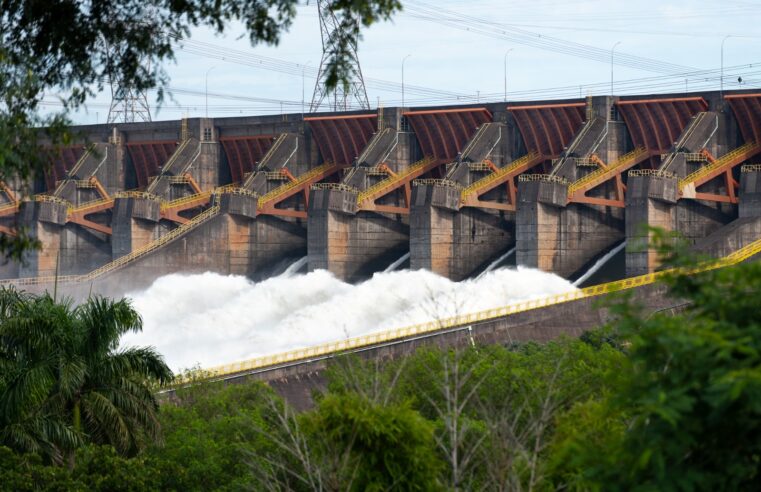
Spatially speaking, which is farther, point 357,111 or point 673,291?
point 357,111

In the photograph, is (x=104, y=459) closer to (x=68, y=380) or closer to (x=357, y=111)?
(x=68, y=380)

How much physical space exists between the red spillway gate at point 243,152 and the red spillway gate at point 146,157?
3.29m

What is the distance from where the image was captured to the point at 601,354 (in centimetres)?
3816

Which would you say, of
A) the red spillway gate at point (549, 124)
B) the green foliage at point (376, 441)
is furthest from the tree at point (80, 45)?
the red spillway gate at point (549, 124)

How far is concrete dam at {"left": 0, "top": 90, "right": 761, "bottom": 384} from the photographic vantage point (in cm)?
5572

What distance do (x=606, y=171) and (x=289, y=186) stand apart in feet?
52.2

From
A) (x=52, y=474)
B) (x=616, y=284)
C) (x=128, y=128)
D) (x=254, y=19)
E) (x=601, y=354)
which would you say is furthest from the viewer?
(x=128, y=128)

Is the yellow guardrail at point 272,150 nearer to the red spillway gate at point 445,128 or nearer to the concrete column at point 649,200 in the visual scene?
the red spillway gate at point 445,128

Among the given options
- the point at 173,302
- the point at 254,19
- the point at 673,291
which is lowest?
the point at 173,302

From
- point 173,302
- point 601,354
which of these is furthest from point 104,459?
point 173,302

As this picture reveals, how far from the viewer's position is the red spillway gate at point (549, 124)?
60.6 metres

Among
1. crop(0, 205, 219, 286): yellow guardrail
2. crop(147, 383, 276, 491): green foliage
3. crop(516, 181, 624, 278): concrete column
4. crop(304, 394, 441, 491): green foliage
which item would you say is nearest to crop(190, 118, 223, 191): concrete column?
crop(0, 205, 219, 286): yellow guardrail

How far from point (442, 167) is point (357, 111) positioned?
5.36 m

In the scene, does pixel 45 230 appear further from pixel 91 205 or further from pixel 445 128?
pixel 445 128
